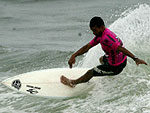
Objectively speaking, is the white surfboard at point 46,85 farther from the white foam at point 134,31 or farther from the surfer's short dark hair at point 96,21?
the white foam at point 134,31

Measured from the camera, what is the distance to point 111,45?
266 inches

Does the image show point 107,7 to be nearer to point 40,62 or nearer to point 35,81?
point 40,62

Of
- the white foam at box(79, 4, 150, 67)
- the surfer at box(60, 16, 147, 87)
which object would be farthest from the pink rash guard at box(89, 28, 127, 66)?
the white foam at box(79, 4, 150, 67)

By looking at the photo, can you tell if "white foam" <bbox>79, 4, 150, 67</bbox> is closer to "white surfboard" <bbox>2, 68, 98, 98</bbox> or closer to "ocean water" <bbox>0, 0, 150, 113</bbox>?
"ocean water" <bbox>0, 0, 150, 113</bbox>

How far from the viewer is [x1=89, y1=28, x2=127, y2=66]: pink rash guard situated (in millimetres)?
6738

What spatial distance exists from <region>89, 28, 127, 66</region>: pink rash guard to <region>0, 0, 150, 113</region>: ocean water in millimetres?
838

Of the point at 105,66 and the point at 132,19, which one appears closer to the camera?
the point at 105,66

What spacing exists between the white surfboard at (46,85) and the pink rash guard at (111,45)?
1099 millimetres

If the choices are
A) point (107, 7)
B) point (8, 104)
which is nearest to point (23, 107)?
point (8, 104)

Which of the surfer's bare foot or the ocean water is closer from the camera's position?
the ocean water

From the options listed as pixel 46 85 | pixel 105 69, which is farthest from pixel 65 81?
pixel 105 69

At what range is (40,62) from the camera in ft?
38.2

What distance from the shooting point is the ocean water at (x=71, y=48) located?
7.44m

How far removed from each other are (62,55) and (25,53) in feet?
5.68
